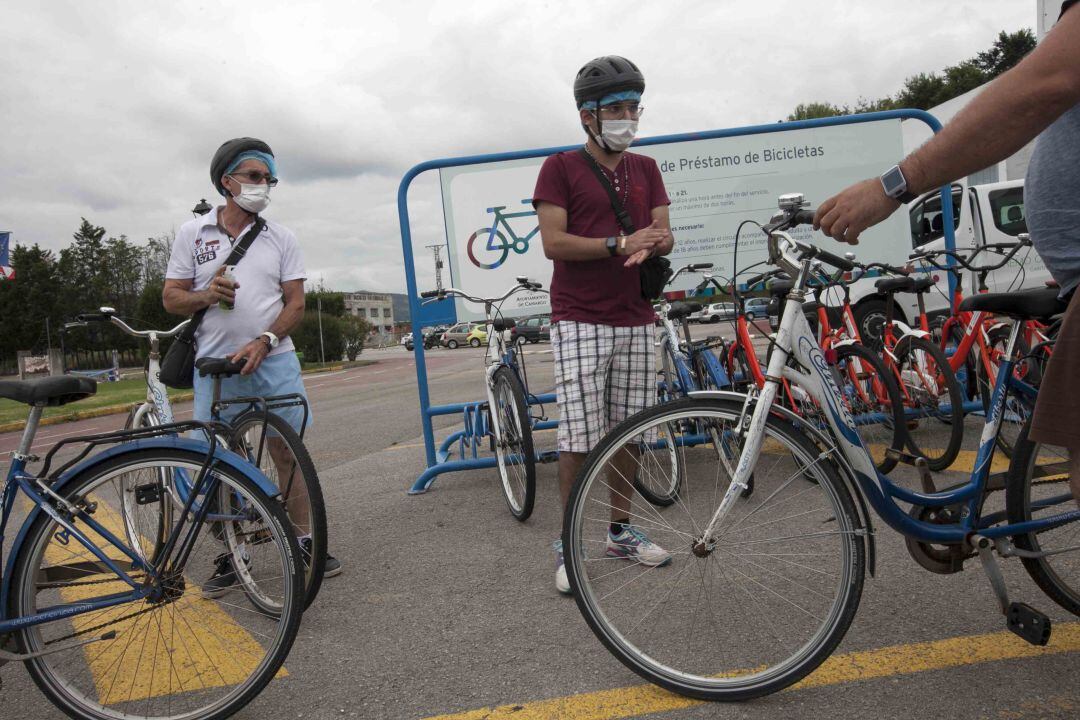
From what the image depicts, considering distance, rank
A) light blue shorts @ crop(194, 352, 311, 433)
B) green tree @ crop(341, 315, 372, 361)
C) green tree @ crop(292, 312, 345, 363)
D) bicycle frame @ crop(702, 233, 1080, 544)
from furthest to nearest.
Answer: green tree @ crop(341, 315, 372, 361) < green tree @ crop(292, 312, 345, 363) < light blue shorts @ crop(194, 352, 311, 433) < bicycle frame @ crop(702, 233, 1080, 544)

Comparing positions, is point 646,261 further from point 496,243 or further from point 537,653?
point 496,243

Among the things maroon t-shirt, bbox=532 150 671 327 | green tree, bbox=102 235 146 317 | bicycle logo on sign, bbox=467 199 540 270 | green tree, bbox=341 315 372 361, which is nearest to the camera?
maroon t-shirt, bbox=532 150 671 327

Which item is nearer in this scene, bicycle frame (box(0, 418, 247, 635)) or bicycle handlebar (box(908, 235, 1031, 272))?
bicycle frame (box(0, 418, 247, 635))

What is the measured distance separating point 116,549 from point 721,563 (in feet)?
5.87

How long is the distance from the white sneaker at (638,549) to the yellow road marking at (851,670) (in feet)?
1.50

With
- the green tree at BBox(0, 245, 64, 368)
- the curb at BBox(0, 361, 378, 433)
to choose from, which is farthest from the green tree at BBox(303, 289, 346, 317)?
the curb at BBox(0, 361, 378, 433)

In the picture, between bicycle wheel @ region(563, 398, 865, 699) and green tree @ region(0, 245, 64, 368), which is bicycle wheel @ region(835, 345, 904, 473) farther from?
green tree @ region(0, 245, 64, 368)

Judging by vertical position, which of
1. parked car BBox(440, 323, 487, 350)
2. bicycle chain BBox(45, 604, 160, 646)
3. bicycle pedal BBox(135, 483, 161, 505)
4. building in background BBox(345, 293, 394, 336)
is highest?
building in background BBox(345, 293, 394, 336)

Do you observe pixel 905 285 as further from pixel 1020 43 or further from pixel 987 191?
pixel 1020 43

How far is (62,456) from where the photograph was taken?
7.87 meters

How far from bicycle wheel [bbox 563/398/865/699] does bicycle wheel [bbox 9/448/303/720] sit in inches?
35.4

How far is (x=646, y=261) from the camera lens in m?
2.92

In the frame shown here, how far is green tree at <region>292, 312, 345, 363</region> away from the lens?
3738cm

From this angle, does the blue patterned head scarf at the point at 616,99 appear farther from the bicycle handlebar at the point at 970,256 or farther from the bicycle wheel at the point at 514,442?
the bicycle handlebar at the point at 970,256
